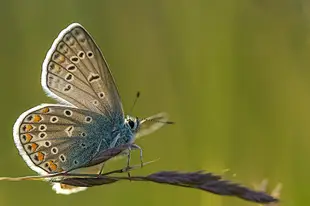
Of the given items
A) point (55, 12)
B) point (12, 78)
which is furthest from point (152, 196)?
point (55, 12)

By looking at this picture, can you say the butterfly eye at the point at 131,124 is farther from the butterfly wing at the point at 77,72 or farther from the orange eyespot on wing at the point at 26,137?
the orange eyespot on wing at the point at 26,137

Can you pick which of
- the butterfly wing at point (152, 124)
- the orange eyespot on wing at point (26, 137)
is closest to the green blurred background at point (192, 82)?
the butterfly wing at point (152, 124)

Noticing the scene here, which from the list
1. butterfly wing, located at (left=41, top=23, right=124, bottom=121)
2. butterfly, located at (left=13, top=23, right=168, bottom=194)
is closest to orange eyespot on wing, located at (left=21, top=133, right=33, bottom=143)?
butterfly, located at (left=13, top=23, right=168, bottom=194)

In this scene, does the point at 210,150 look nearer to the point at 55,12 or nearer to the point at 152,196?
the point at 152,196

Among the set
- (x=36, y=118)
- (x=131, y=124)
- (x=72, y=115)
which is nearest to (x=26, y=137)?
(x=36, y=118)

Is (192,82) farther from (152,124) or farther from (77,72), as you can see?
(77,72)

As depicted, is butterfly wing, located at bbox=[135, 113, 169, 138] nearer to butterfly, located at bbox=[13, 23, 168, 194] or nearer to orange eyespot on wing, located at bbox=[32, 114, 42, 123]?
Result: butterfly, located at bbox=[13, 23, 168, 194]
